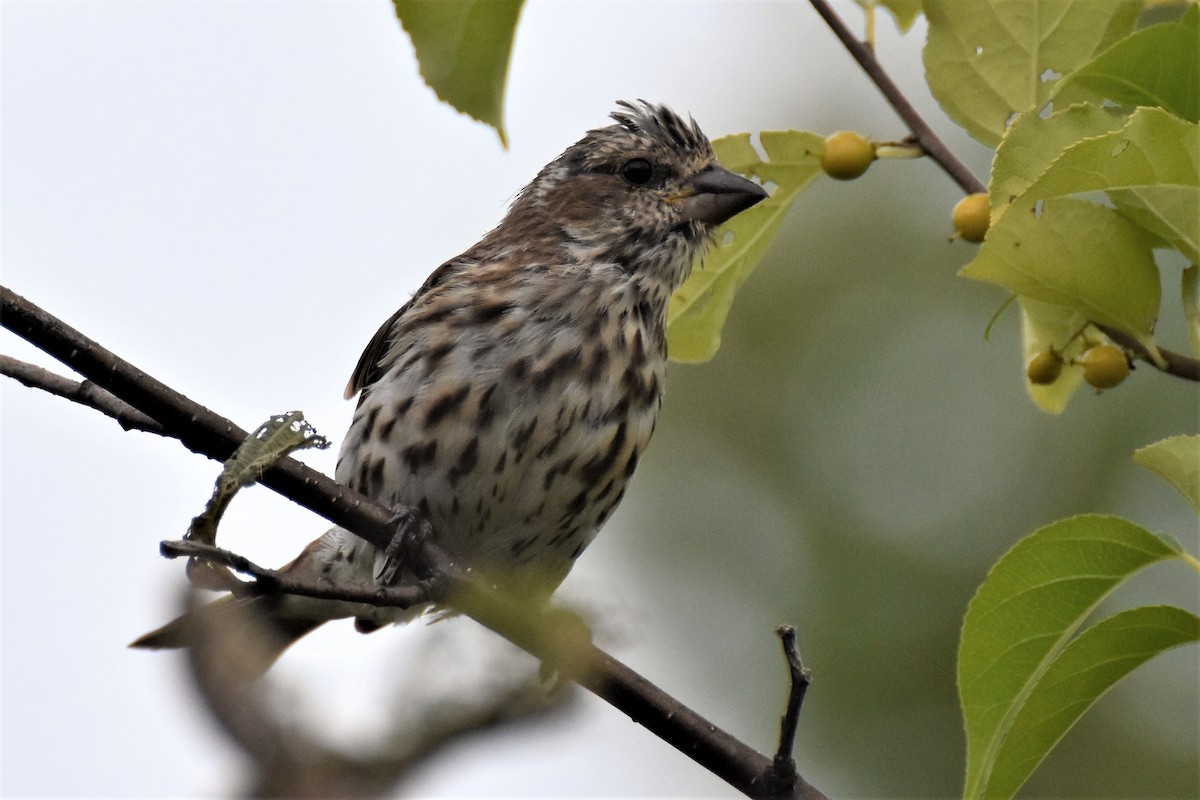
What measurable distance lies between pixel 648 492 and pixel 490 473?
6.98 metres

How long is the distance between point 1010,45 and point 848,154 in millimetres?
382

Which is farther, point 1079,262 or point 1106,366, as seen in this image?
point 1106,366

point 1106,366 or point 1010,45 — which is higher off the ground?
point 1010,45

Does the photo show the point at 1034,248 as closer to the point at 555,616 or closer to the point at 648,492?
the point at 555,616

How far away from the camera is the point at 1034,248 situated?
2.65 m

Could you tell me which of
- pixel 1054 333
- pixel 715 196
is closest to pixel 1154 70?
pixel 1054 333

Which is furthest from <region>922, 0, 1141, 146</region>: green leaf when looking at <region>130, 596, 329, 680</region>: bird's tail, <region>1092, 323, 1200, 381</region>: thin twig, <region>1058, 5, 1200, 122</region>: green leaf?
<region>130, 596, 329, 680</region>: bird's tail

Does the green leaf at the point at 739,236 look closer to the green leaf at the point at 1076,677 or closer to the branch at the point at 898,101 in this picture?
the branch at the point at 898,101

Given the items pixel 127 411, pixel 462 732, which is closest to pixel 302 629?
pixel 462 732

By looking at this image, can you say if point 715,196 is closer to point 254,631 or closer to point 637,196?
point 637,196

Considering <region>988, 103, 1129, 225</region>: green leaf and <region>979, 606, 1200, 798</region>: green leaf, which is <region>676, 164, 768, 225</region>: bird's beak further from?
<region>979, 606, 1200, 798</region>: green leaf

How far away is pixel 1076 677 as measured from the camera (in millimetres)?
2568

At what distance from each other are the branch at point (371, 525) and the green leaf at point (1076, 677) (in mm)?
548

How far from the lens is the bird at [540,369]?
4.47 meters
